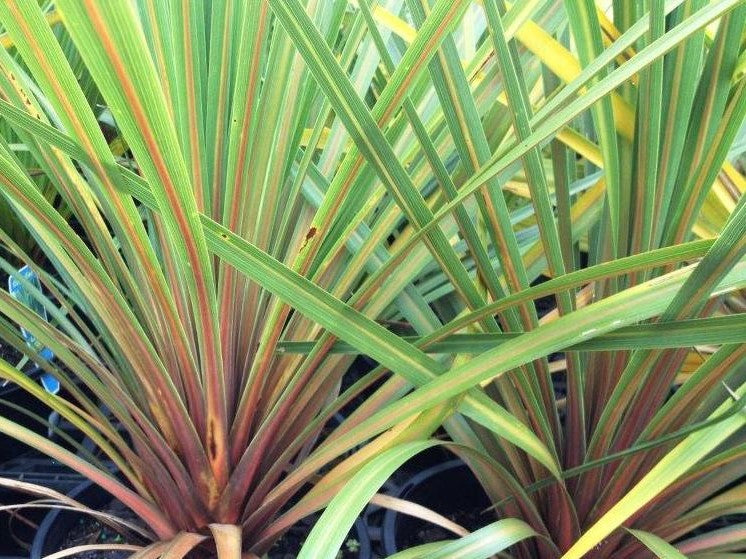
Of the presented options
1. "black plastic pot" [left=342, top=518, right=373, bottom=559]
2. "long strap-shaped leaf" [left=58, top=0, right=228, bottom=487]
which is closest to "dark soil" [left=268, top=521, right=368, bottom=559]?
"black plastic pot" [left=342, top=518, right=373, bottom=559]

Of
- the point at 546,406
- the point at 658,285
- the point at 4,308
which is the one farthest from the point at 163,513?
the point at 658,285

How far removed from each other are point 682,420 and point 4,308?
0.53 m

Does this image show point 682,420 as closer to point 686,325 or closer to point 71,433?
point 686,325

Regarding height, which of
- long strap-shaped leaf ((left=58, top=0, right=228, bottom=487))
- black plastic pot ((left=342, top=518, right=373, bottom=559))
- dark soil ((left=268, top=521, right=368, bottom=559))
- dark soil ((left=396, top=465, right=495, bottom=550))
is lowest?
dark soil ((left=268, top=521, right=368, bottom=559))

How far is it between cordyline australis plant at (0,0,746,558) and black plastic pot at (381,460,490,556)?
165 mm

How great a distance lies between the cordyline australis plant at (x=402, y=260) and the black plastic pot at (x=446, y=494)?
6.5 inches

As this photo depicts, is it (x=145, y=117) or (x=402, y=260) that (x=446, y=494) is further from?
(x=145, y=117)

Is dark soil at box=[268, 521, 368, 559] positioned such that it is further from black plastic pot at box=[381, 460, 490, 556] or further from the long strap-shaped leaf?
the long strap-shaped leaf

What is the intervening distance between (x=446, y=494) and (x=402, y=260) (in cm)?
39

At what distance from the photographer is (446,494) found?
0.77 m

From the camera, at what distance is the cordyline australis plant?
391 mm

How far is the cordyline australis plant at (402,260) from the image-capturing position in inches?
15.4

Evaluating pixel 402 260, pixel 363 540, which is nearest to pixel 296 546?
pixel 363 540

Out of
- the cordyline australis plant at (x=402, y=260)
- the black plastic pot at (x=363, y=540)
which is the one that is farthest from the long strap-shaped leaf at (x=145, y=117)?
the black plastic pot at (x=363, y=540)
